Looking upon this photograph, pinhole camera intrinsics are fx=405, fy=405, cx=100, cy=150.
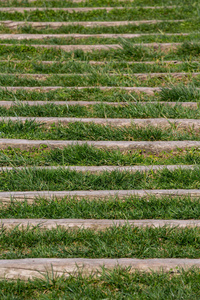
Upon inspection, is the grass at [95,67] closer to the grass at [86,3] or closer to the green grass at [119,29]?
the green grass at [119,29]

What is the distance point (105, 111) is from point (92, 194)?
5.19ft

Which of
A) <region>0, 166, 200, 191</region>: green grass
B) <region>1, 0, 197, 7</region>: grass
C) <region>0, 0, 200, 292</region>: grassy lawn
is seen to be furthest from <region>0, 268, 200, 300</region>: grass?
<region>1, 0, 197, 7</region>: grass

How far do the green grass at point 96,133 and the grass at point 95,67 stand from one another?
1.59m

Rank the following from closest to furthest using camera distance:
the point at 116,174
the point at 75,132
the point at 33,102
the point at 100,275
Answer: the point at 100,275 < the point at 116,174 < the point at 75,132 < the point at 33,102

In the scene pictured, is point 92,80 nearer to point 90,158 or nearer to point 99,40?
point 99,40

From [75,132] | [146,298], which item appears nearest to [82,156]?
[75,132]

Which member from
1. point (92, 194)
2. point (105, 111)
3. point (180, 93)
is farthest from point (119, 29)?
point (92, 194)

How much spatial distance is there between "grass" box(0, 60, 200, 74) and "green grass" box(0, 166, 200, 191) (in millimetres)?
2456

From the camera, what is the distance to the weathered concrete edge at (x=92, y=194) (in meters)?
3.69

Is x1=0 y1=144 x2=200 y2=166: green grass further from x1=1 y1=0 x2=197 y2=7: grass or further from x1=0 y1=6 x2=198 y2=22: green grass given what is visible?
x1=1 y1=0 x2=197 y2=7: grass

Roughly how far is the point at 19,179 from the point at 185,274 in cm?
189

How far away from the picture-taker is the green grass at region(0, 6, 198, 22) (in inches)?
311

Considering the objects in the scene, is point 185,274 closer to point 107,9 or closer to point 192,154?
point 192,154

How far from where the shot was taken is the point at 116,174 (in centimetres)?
396
